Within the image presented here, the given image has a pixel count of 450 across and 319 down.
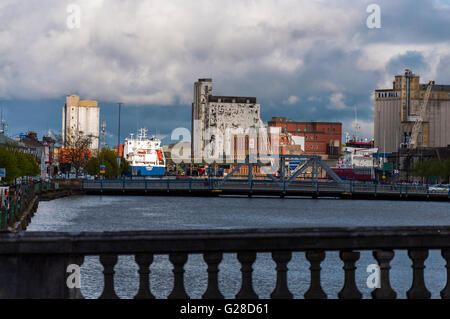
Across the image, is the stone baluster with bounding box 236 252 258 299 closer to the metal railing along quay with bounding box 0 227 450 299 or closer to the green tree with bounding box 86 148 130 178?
the metal railing along quay with bounding box 0 227 450 299

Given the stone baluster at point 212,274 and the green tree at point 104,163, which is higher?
the green tree at point 104,163

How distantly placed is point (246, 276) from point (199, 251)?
750 mm

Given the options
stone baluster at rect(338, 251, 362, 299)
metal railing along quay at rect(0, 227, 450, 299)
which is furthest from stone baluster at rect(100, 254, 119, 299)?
stone baluster at rect(338, 251, 362, 299)

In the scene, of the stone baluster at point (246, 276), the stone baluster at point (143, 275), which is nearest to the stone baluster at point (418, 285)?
the stone baluster at point (246, 276)

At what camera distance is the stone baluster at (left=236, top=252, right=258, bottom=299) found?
10.2 meters

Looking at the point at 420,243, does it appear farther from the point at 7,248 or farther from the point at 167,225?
the point at 167,225

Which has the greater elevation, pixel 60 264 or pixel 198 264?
pixel 60 264

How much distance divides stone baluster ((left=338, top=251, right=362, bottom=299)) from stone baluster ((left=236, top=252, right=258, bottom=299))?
1.23 metres

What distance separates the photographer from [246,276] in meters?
10.2

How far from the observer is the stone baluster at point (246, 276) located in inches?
401

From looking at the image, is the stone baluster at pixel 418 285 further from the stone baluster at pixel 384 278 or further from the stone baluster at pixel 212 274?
the stone baluster at pixel 212 274
